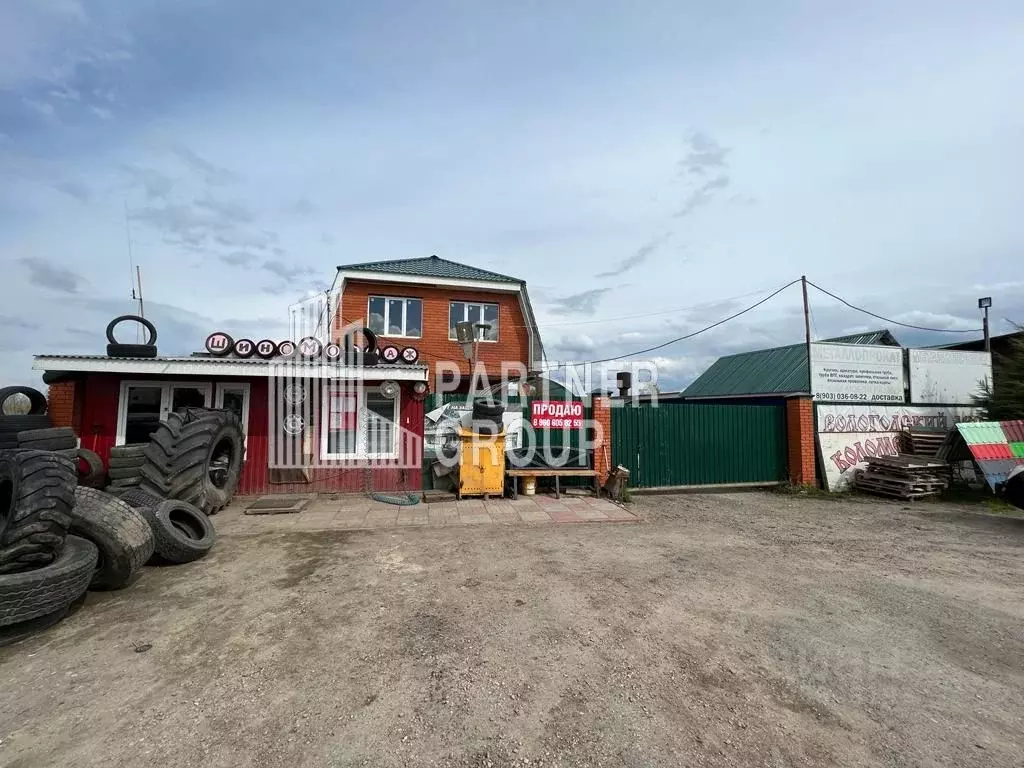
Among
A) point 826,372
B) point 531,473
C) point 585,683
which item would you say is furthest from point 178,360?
point 826,372

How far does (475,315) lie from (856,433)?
1101 centimetres

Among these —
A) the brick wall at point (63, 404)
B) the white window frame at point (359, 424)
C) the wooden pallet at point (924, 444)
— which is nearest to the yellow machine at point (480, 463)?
the white window frame at point (359, 424)

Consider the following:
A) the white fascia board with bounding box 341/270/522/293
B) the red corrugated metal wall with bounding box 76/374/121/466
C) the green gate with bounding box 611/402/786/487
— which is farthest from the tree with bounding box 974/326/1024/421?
the red corrugated metal wall with bounding box 76/374/121/466

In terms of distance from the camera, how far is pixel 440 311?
14.9 metres

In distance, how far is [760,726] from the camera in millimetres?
2525

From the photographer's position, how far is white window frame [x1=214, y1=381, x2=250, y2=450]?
856cm

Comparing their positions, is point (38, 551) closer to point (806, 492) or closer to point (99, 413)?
point (99, 413)

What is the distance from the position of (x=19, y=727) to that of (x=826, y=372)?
1376cm

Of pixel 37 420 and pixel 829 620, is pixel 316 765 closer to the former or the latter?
pixel 829 620

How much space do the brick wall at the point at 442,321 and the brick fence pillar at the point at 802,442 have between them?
7840 mm

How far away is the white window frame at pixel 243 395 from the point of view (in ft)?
28.1

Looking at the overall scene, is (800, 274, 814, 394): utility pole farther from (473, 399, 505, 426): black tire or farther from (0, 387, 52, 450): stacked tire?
(0, 387, 52, 450): stacked tire

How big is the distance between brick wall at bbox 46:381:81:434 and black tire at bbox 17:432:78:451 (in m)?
1.36

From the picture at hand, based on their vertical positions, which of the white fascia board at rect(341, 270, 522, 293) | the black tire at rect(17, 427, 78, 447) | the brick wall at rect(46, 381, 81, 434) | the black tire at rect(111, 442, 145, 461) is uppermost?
the white fascia board at rect(341, 270, 522, 293)
